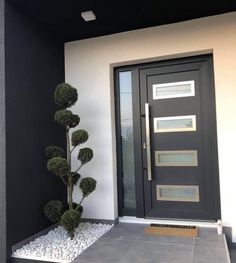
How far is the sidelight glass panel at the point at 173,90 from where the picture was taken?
11.6ft

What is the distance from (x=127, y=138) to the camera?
3854 mm

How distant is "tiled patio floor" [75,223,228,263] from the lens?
2.55 m

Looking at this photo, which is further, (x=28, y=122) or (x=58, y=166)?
(x=28, y=122)

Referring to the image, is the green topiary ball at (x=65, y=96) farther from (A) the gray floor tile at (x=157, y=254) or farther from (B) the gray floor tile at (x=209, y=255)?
(B) the gray floor tile at (x=209, y=255)

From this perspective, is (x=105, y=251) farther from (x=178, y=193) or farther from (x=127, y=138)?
(x=127, y=138)

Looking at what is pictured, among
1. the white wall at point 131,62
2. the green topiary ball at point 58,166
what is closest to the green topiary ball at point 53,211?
the green topiary ball at point 58,166

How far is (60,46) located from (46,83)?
0.70 metres

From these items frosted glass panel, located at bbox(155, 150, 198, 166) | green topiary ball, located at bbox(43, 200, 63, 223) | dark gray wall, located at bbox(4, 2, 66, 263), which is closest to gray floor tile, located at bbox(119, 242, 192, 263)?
green topiary ball, located at bbox(43, 200, 63, 223)

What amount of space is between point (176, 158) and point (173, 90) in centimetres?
89

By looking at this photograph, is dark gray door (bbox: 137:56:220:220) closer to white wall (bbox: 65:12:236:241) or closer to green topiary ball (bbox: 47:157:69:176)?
white wall (bbox: 65:12:236:241)

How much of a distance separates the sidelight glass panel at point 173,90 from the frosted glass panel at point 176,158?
28.9 inches

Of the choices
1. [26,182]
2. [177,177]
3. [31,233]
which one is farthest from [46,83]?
[177,177]

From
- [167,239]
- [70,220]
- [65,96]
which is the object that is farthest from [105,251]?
[65,96]

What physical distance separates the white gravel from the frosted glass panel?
1093 mm
